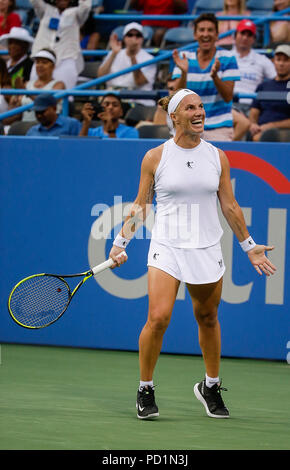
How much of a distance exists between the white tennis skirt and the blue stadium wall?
2.02 metres

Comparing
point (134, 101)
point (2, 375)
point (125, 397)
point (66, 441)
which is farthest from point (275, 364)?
point (134, 101)

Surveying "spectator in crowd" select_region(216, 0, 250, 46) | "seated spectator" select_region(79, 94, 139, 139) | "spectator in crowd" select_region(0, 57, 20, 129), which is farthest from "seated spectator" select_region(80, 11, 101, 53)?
"seated spectator" select_region(79, 94, 139, 139)

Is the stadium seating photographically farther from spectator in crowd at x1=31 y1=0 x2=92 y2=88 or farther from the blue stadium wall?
the blue stadium wall

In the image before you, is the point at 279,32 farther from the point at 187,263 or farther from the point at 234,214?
the point at 187,263

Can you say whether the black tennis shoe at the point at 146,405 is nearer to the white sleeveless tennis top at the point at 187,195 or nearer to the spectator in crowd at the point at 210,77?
the white sleeveless tennis top at the point at 187,195

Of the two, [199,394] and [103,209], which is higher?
[103,209]

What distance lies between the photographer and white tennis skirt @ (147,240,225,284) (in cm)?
529

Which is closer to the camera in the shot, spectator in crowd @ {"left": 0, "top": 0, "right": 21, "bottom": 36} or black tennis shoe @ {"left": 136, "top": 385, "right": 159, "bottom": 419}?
black tennis shoe @ {"left": 136, "top": 385, "right": 159, "bottom": 419}

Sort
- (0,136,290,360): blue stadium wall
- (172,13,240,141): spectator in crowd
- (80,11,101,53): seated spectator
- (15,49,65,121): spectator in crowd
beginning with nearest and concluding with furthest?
(0,136,290,360): blue stadium wall → (172,13,240,141): spectator in crowd → (15,49,65,121): spectator in crowd → (80,11,101,53): seated spectator

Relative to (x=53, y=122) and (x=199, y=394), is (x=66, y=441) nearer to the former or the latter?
(x=199, y=394)

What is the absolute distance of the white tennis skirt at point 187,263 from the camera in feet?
17.4

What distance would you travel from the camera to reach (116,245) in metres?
5.40
